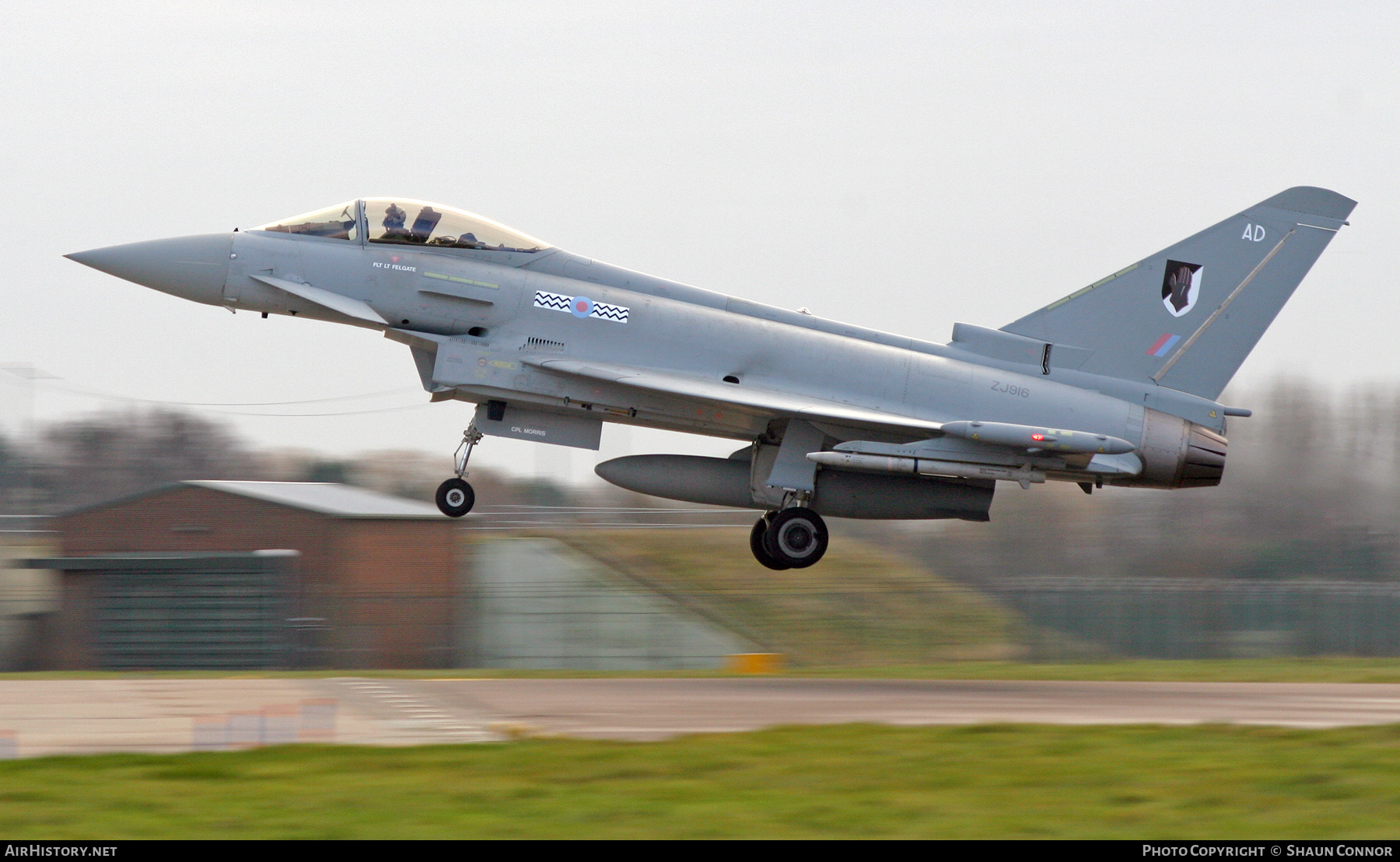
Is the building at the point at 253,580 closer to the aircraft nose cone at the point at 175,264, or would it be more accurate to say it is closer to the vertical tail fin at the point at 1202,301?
the aircraft nose cone at the point at 175,264

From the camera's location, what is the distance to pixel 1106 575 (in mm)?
31516

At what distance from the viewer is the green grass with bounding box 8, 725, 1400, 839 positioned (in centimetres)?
885

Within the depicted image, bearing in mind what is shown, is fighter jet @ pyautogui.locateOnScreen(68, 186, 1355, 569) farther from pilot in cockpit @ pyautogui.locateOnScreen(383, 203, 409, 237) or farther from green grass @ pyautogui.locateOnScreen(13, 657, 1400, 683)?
green grass @ pyautogui.locateOnScreen(13, 657, 1400, 683)

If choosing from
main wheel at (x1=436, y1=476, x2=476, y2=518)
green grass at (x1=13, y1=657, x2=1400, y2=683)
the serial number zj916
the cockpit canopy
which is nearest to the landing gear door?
main wheel at (x1=436, y1=476, x2=476, y2=518)

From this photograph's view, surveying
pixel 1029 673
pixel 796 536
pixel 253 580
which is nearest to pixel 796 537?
pixel 796 536

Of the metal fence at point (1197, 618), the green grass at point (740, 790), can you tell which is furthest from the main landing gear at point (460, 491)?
the metal fence at point (1197, 618)

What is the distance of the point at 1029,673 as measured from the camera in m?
21.4

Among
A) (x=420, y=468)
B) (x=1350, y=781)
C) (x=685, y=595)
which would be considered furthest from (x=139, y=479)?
(x=1350, y=781)

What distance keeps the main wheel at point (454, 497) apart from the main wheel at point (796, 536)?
12.8 ft

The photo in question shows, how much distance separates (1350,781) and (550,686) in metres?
9.05

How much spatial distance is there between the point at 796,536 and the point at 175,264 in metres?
8.30

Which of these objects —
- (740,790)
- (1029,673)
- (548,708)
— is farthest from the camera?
(1029,673)

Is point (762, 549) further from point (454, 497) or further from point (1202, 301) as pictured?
point (1202, 301)
